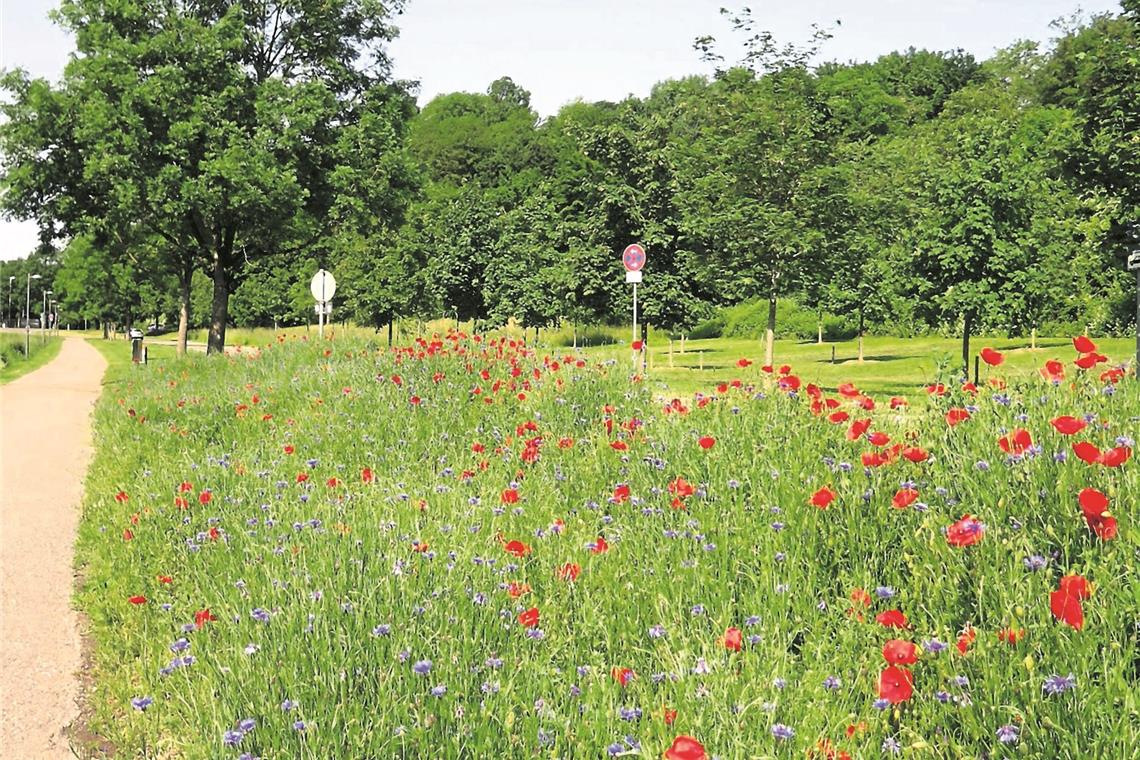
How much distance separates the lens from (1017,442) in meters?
3.51

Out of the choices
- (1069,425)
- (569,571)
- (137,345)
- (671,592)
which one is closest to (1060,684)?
(1069,425)

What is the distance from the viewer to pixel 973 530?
118 inches

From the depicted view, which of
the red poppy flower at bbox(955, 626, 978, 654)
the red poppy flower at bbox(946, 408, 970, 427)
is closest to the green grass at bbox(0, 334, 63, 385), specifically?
the red poppy flower at bbox(946, 408, 970, 427)

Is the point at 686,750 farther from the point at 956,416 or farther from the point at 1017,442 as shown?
the point at 956,416

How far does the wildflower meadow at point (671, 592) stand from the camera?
→ 2.56 meters

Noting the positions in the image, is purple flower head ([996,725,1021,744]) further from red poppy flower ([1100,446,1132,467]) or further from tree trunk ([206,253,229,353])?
tree trunk ([206,253,229,353])

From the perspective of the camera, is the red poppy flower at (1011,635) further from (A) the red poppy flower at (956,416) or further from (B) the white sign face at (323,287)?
(B) the white sign face at (323,287)

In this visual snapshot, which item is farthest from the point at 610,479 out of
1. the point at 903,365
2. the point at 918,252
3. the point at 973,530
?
the point at 903,365

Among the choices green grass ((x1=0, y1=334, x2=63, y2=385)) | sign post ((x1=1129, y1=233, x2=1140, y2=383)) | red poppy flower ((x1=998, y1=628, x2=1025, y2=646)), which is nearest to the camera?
red poppy flower ((x1=998, y1=628, x2=1025, y2=646))

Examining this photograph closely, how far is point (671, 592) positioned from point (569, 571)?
44 centimetres

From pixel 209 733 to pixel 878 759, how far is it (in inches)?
79.6

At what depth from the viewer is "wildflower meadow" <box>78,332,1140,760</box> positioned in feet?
8.41

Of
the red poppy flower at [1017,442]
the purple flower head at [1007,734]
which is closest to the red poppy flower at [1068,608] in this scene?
the purple flower head at [1007,734]

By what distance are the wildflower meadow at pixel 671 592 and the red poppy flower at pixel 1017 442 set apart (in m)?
0.02
